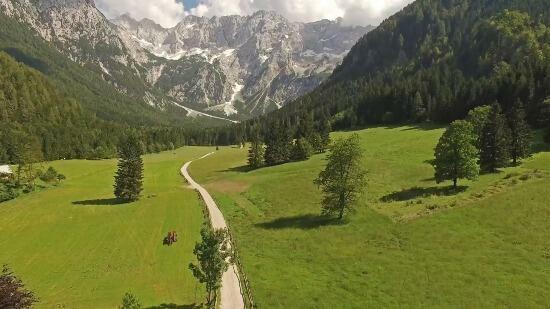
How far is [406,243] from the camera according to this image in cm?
6188

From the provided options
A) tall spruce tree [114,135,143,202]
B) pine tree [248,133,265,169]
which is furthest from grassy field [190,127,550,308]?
pine tree [248,133,265,169]

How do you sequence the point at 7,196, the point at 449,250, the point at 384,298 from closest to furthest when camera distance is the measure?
the point at 384,298
the point at 449,250
the point at 7,196

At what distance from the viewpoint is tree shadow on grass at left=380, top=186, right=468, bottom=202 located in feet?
262

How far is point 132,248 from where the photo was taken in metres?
70.2

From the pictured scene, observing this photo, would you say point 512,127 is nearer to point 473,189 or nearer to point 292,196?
point 473,189

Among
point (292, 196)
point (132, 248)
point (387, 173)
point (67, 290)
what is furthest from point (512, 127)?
point (67, 290)

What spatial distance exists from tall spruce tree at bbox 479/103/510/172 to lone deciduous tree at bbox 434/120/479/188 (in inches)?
346

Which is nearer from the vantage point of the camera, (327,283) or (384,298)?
(384,298)

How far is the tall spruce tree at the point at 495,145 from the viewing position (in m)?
89.9

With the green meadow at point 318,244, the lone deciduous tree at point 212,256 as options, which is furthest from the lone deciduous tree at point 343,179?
the lone deciduous tree at point 212,256

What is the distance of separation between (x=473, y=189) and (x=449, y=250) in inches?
973

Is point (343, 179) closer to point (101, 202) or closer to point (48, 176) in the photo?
point (101, 202)

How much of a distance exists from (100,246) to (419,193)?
53.7 metres

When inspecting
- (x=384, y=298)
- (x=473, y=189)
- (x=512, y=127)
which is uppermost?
(x=512, y=127)
